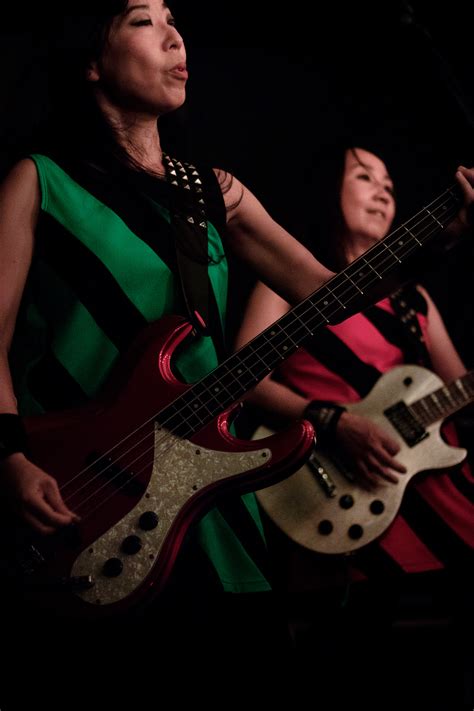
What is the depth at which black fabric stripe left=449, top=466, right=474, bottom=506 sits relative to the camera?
1.74 meters

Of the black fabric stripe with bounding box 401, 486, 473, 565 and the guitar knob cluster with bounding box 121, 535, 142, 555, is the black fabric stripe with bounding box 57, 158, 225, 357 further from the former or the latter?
the black fabric stripe with bounding box 401, 486, 473, 565

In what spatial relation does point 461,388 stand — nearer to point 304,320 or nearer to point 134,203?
point 304,320

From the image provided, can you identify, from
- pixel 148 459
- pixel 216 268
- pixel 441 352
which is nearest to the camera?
pixel 148 459

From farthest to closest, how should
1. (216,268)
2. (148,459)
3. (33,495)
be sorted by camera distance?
(216,268)
(148,459)
(33,495)

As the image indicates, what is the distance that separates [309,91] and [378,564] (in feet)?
4.45

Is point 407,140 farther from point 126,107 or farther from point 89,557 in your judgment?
point 89,557

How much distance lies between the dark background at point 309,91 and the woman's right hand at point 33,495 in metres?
0.81

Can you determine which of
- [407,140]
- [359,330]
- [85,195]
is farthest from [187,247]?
[407,140]

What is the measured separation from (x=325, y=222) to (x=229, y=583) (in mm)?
1189

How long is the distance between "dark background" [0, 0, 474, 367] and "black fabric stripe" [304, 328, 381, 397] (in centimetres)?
35

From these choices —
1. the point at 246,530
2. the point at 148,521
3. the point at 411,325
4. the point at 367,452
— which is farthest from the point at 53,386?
the point at 411,325

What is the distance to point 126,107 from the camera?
1.27 metres

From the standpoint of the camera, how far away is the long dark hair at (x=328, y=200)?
1.92 meters

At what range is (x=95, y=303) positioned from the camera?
3.87 ft
